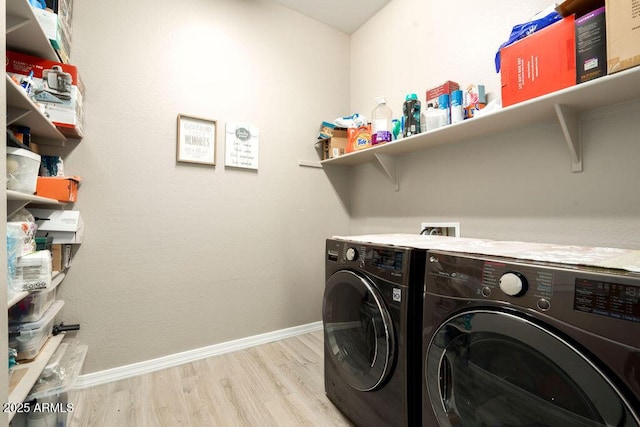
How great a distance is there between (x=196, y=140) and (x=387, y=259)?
1546 mm

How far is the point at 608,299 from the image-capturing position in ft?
1.83

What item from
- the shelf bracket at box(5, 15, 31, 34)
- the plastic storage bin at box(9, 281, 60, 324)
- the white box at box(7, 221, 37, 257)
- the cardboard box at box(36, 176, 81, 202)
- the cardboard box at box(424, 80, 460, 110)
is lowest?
the plastic storage bin at box(9, 281, 60, 324)

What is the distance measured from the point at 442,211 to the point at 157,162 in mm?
1872

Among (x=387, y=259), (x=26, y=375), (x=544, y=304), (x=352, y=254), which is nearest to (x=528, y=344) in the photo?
(x=544, y=304)

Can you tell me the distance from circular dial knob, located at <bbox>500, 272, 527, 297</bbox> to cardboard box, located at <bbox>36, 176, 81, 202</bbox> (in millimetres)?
1893

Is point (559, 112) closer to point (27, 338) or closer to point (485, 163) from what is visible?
point (485, 163)

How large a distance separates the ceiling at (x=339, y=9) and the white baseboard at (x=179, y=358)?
2.67m

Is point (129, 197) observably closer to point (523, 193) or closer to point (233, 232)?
point (233, 232)

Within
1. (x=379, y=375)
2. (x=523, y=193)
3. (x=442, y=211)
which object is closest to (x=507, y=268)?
(x=379, y=375)

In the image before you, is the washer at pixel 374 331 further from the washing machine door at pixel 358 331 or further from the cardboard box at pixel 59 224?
the cardboard box at pixel 59 224

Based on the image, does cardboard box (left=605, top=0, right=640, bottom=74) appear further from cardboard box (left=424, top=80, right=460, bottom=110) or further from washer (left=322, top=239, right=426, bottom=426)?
washer (left=322, top=239, right=426, bottom=426)

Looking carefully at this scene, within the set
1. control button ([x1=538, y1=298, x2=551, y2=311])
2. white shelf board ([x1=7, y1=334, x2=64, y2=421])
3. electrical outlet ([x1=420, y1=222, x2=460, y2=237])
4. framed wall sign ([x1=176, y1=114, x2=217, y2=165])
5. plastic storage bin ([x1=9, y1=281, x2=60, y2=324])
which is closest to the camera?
control button ([x1=538, y1=298, x2=551, y2=311])

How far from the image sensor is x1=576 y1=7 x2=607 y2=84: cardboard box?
3.05 feet

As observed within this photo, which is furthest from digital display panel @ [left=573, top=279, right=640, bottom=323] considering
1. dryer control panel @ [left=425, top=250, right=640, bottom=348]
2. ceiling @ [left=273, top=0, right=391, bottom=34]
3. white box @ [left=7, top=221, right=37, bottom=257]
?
ceiling @ [left=273, top=0, right=391, bottom=34]
